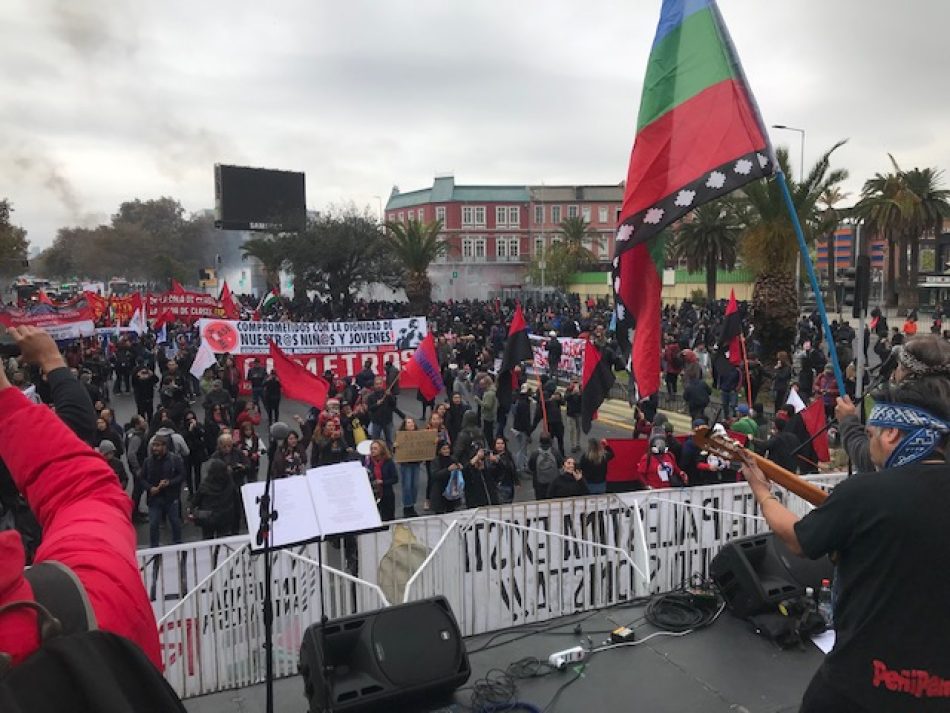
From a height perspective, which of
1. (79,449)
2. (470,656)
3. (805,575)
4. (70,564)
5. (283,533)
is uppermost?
(79,449)

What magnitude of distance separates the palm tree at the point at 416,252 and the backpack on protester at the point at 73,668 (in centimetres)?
3846

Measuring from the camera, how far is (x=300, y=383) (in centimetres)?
1289

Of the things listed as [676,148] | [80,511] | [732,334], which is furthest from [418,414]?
[80,511]

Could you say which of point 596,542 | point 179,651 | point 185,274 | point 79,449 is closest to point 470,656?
point 596,542

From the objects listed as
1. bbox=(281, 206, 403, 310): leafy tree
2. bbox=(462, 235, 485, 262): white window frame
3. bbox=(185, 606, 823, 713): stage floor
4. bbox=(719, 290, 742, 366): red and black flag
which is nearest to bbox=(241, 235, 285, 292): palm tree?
bbox=(281, 206, 403, 310): leafy tree

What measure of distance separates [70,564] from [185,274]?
91000 mm

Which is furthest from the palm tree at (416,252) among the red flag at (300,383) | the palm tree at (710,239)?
the red flag at (300,383)

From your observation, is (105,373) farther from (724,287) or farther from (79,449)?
(724,287)

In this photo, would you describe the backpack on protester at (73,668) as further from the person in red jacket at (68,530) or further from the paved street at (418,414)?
the paved street at (418,414)

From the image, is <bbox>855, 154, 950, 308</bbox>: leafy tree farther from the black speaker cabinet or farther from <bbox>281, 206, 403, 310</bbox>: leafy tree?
the black speaker cabinet

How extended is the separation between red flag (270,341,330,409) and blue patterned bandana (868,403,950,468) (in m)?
11.0

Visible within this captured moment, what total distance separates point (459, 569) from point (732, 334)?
1050 centimetres

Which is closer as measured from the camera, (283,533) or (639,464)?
(283,533)

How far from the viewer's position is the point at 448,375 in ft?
55.5
